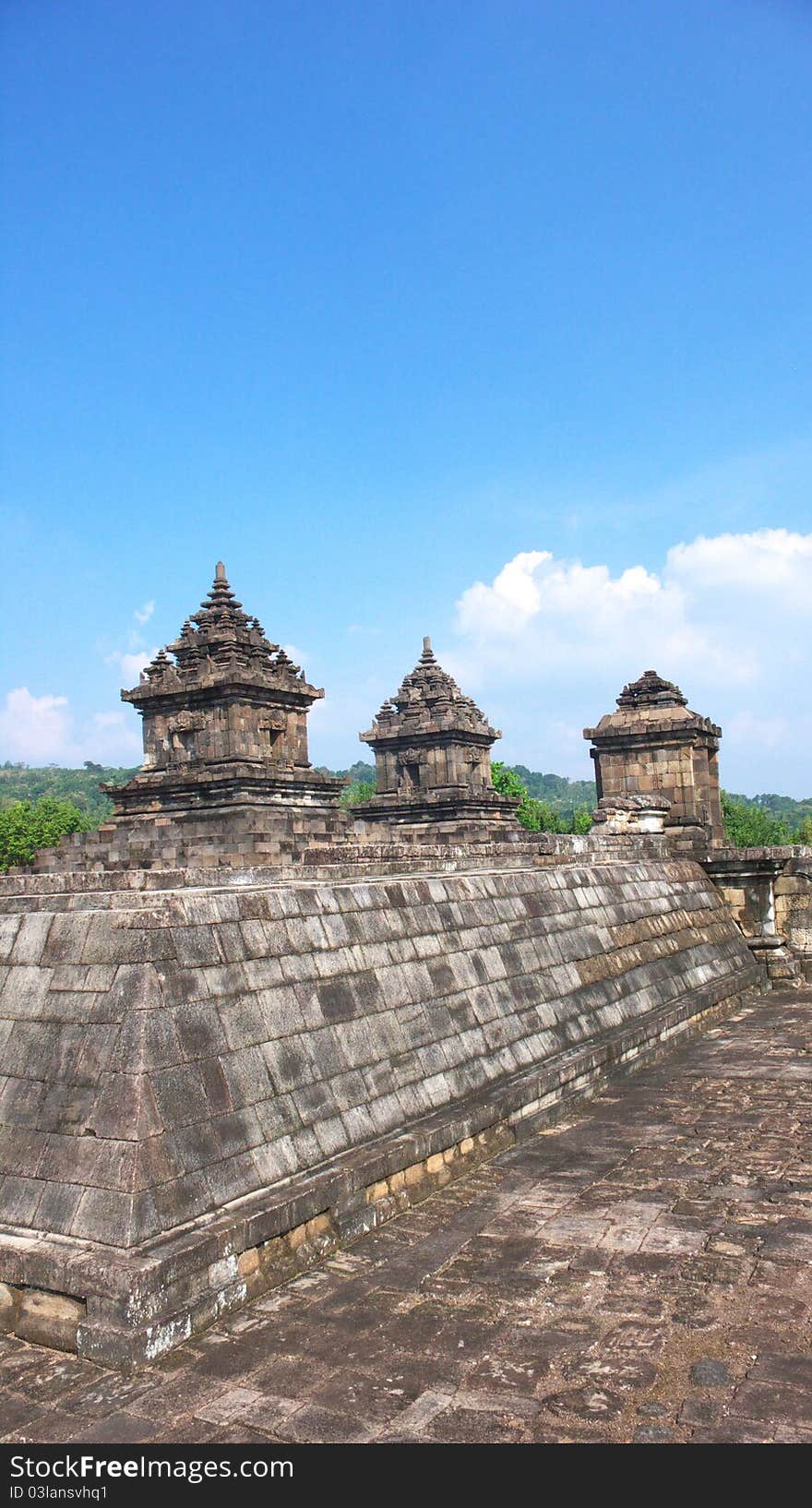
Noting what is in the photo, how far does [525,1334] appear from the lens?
370 cm

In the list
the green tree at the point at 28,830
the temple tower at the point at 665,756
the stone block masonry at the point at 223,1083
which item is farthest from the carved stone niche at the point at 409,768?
the stone block masonry at the point at 223,1083

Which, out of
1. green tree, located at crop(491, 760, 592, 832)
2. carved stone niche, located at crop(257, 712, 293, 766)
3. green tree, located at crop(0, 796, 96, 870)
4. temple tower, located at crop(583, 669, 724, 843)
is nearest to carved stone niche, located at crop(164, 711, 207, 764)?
carved stone niche, located at crop(257, 712, 293, 766)

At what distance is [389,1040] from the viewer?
17.7 feet

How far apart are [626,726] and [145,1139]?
15.9m

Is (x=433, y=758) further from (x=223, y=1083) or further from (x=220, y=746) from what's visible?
(x=223, y=1083)

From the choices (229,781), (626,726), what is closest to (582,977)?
(626,726)

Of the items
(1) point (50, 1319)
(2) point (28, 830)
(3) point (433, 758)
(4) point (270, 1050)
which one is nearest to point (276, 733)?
(3) point (433, 758)

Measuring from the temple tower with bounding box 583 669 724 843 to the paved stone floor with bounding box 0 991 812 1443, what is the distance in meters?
13.0

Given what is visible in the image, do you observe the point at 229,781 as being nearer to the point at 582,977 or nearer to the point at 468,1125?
the point at 582,977

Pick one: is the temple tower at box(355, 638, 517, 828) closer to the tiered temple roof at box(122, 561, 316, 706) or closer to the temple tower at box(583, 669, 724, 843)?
the tiered temple roof at box(122, 561, 316, 706)

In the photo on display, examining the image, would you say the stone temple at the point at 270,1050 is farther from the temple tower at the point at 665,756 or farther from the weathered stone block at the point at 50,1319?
the temple tower at the point at 665,756

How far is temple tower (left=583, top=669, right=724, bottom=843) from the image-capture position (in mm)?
18297

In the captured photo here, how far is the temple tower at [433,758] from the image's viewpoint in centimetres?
3609

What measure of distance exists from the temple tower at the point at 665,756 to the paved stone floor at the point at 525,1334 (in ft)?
42.7
